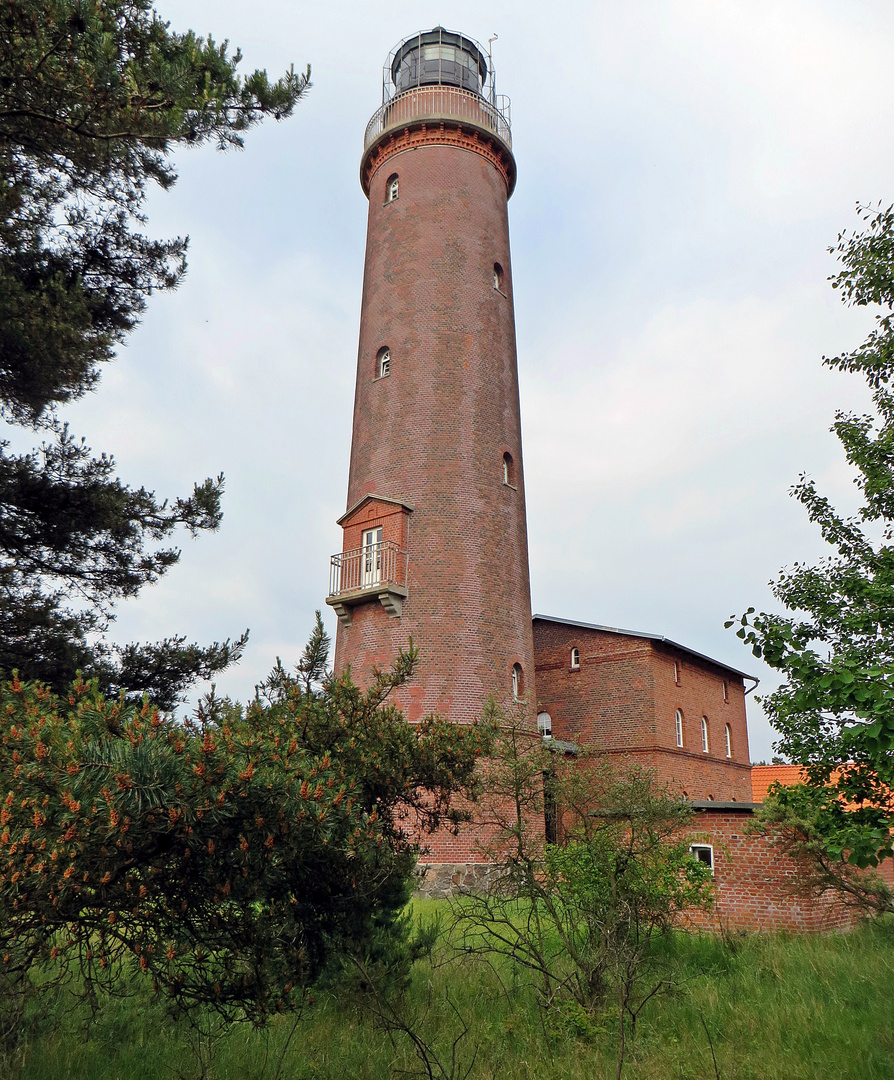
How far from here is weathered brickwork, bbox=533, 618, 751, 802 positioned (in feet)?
72.7

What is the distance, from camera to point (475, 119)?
68.7ft

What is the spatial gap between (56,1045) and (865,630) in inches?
319

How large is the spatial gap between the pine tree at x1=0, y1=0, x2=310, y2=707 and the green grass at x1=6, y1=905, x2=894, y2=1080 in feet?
11.3

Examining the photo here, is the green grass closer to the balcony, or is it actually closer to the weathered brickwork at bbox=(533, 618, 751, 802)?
the balcony

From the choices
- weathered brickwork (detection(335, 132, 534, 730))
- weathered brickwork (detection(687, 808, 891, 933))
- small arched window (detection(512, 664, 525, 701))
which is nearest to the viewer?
weathered brickwork (detection(687, 808, 891, 933))

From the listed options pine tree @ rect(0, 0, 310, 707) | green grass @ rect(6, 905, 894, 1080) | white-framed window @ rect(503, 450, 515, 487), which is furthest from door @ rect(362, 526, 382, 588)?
green grass @ rect(6, 905, 894, 1080)

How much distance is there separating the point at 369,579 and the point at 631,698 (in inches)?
351

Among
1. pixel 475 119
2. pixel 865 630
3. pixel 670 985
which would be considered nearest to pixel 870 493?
pixel 865 630

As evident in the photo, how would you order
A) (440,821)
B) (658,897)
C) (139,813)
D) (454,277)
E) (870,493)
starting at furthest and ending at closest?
1. (454,277)
2. (870,493)
3. (658,897)
4. (440,821)
5. (139,813)

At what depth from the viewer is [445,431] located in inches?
716

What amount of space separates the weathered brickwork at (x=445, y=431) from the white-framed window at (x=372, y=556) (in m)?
0.28

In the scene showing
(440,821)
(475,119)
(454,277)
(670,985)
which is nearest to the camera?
(440,821)

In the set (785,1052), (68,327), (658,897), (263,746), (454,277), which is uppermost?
(454,277)

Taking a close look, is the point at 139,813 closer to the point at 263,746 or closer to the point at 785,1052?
the point at 263,746
